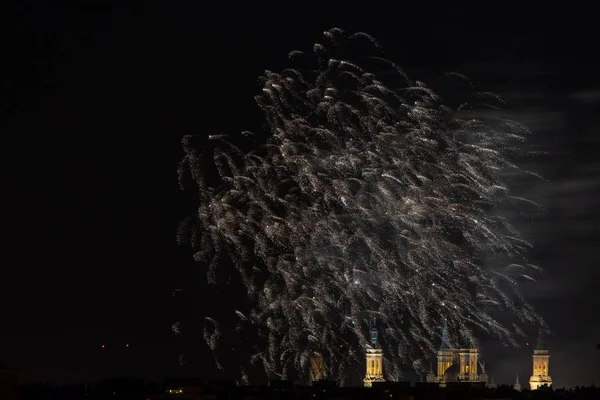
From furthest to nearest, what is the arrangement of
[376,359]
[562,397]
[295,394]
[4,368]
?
[376,359] < [562,397] < [295,394] < [4,368]

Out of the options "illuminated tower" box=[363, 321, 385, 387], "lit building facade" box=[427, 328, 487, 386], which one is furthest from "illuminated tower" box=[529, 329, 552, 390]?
"illuminated tower" box=[363, 321, 385, 387]

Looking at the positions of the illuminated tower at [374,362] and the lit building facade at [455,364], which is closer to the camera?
the illuminated tower at [374,362]

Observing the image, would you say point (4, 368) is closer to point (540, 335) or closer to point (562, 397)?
point (562, 397)

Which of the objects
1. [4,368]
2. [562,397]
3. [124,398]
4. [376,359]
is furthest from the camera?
[376,359]

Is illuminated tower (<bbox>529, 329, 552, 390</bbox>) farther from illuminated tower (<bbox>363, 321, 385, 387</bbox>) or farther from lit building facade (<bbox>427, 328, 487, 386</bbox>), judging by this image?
illuminated tower (<bbox>363, 321, 385, 387</bbox>)

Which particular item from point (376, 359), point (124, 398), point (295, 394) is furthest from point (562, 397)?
point (376, 359)

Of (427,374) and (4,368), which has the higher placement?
(427,374)

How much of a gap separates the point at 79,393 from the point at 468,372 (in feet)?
322

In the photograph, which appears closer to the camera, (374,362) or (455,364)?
(374,362)

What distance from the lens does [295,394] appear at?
67.1 metres

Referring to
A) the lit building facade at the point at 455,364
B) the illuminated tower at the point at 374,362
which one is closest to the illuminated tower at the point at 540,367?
the lit building facade at the point at 455,364

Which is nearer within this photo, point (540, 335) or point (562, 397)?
point (562, 397)

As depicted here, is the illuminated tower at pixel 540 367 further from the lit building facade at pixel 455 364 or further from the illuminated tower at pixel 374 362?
the illuminated tower at pixel 374 362

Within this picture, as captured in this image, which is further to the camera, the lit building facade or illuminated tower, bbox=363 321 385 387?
the lit building facade
